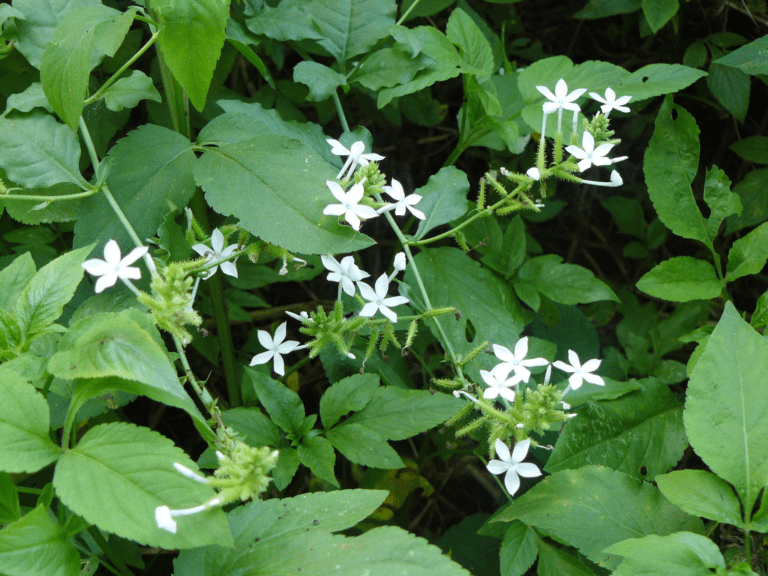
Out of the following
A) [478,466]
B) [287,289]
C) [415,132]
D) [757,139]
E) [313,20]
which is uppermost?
[313,20]

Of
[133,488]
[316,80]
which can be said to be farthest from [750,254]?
[133,488]

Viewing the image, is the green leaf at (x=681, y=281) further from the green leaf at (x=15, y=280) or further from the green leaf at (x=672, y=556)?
the green leaf at (x=15, y=280)

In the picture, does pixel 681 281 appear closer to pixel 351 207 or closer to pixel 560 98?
pixel 560 98

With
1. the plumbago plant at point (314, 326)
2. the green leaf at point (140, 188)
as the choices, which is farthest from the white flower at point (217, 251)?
the green leaf at point (140, 188)

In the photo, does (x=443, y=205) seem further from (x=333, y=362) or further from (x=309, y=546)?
(x=309, y=546)

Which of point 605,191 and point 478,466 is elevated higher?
point 605,191

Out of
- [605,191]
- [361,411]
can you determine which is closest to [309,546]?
[361,411]

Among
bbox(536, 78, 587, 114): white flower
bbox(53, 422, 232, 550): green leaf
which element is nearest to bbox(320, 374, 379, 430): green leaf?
bbox(53, 422, 232, 550): green leaf
